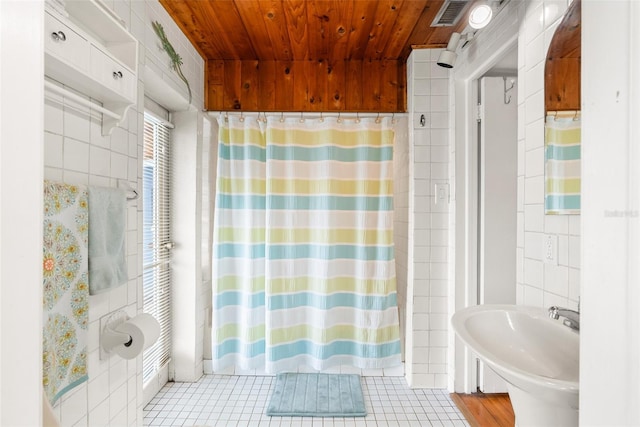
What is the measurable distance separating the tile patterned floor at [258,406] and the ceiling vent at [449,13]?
7.85 feet

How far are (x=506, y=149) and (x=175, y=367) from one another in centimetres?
274

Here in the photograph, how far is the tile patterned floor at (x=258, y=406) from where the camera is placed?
1.85 metres

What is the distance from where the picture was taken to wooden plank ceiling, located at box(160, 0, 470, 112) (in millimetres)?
1781

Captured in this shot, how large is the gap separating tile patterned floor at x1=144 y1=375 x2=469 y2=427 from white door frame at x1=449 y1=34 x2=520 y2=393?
260mm

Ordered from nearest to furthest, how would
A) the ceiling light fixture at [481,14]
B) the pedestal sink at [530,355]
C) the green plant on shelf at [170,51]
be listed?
1. the pedestal sink at [530,355]
2. the ceiling light fixture at [481,14]
3. the green plant on shelf at [170,51]

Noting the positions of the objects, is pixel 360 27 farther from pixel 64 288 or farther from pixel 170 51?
pixel 64 288

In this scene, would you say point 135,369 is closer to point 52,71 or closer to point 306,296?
point 306,296

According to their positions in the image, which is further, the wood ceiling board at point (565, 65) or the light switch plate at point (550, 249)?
the light switch plate at point (550, 249)

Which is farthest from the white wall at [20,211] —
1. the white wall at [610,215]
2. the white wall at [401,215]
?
the white wall at [401,215]

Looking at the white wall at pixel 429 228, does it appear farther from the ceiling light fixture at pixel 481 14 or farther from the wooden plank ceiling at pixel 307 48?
the ceiling light fixture at pixel 481 14

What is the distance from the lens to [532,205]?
1.34 meters

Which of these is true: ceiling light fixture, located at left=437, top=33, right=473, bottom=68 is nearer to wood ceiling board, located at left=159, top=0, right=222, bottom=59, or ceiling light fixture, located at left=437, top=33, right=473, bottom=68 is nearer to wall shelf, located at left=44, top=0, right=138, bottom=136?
wood ceiling board, located at left=159, top=0, right=222, bottom=59

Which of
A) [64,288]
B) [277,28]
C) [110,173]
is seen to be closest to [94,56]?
[110,173]

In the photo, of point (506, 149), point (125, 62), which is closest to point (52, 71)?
point (125, 62)
